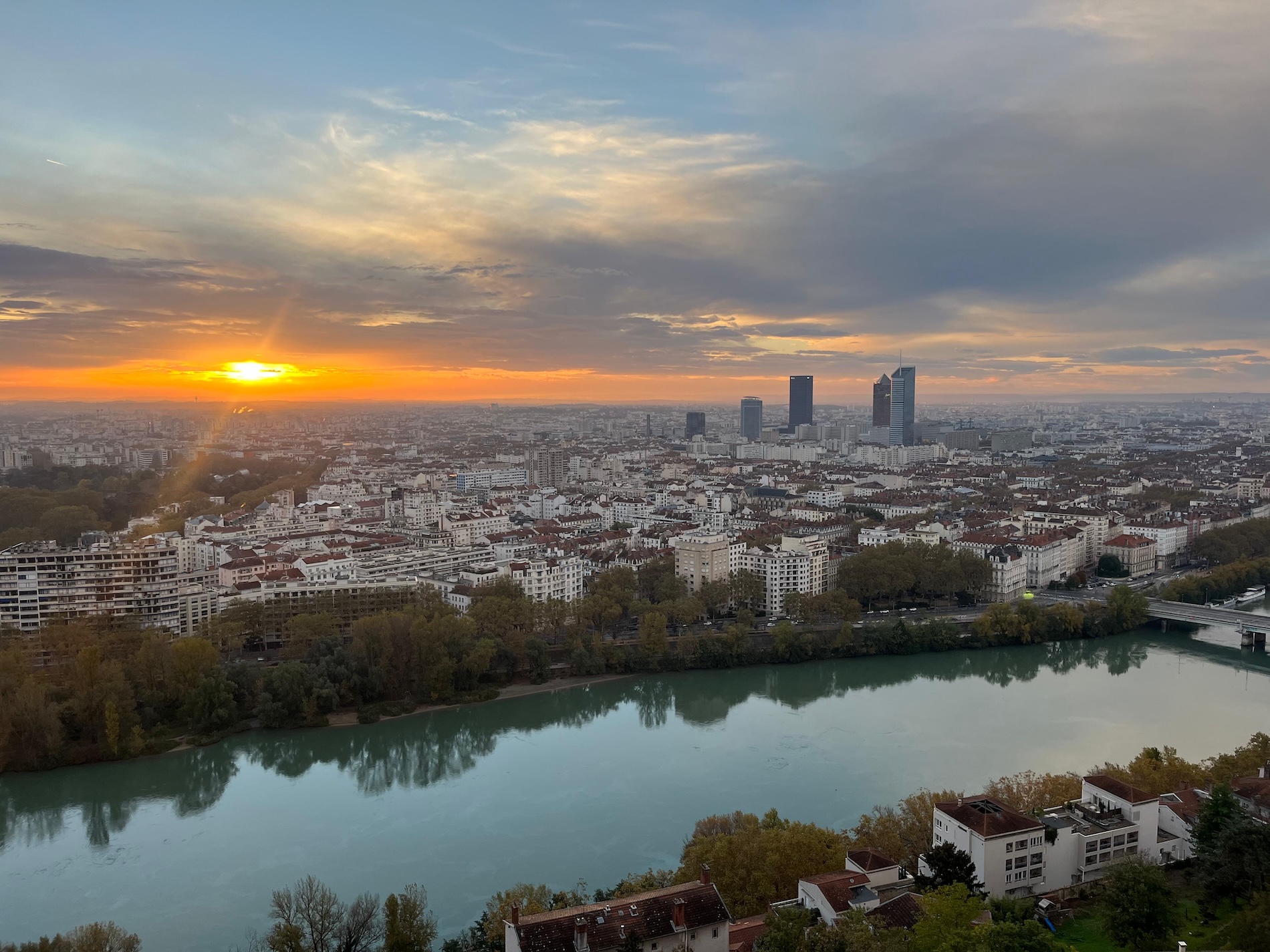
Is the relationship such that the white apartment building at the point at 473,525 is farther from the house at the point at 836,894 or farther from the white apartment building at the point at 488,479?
the house at the point at 836,894

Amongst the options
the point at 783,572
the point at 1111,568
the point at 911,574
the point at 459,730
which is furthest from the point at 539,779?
the point at 1111,568

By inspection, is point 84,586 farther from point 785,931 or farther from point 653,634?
point 785,931

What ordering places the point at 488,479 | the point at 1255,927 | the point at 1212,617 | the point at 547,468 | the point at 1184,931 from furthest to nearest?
the point at 547,468 → the point at 488,479 → the point at 1212,617 → the point at 1184,931 → the point at 1255,927

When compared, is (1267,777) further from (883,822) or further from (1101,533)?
(1101,533)

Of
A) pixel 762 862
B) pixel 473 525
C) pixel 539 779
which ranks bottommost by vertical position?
pixel 539 779

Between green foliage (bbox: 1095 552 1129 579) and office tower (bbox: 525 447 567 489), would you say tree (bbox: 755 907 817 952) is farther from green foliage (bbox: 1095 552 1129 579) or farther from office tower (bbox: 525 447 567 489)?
office tower (bbox: 525 447 567 489)

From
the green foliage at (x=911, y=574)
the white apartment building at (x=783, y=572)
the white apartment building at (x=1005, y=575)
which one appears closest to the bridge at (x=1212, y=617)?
the white apartment building at (x=1005, y=575)

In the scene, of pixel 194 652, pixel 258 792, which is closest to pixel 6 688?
pixel 194 652
